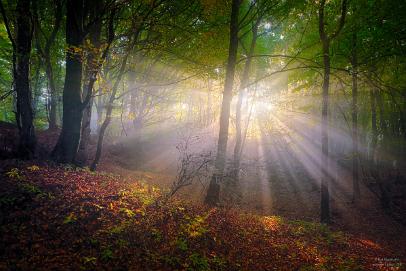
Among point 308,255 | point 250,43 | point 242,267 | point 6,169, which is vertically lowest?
point 308,255

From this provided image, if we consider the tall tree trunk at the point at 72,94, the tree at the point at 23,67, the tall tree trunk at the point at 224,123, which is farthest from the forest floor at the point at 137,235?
the tree at the point at 23,67

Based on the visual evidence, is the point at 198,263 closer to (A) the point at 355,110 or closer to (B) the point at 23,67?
(B) the point at 23,67

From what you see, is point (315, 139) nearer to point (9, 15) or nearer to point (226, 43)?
point (226, 43)

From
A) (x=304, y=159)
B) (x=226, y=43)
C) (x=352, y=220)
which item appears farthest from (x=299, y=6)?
(x=304, y=159)

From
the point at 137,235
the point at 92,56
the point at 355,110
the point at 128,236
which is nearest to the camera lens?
the point at 128,236

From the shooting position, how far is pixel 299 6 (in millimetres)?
12156

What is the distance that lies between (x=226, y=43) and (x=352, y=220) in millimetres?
11870

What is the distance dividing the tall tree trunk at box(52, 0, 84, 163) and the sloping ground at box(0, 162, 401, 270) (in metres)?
1.27

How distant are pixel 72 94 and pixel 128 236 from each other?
21.2ft

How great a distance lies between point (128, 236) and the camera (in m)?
5.52

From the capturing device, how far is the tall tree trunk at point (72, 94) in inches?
362

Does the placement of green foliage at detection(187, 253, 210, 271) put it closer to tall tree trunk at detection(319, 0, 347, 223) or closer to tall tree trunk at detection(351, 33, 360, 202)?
tall tree trunk at detection(319, 0, 347, 223)

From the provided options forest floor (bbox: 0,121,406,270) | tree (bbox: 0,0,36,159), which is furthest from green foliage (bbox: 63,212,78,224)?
tree (bbox: 0,0,36,159)

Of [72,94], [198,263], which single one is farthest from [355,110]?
[72,94]
